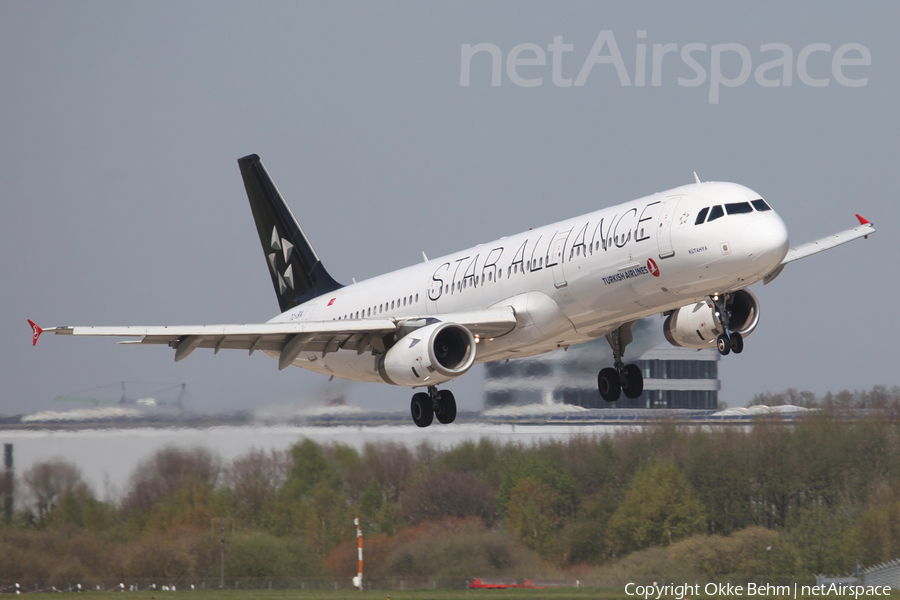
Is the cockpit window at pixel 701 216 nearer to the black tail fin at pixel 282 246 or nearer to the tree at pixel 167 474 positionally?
the black tail fin at pixel 282 246

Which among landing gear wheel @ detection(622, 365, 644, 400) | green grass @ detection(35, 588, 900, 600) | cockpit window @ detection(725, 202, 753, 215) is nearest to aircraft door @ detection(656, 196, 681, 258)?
cockpit window @ detection(725, 202, 753, 215)

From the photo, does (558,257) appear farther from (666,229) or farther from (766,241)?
(766,241)

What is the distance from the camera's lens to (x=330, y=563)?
52.7 m

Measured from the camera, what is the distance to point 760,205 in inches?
960

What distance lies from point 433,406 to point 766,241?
10.6 m

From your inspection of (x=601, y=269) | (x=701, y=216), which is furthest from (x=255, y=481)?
(x=701, y=216)

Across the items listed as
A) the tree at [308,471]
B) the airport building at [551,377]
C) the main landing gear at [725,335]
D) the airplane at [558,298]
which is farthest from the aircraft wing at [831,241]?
the tree at [308,471]

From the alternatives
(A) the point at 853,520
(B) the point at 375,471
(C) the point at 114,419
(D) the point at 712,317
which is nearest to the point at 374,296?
(D) the point at 712,317

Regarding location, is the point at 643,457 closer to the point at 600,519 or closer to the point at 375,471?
the point at 600,519

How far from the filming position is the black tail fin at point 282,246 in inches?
1540

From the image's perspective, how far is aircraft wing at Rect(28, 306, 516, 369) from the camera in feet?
91.2

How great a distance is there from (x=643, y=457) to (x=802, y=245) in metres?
33.7

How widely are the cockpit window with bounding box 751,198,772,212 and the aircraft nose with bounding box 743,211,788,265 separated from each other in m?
0.49

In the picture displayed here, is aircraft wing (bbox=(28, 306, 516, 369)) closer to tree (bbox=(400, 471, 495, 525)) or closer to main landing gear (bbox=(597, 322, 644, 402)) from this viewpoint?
main landing gear (bbox=(597, 322, 644, 402))
